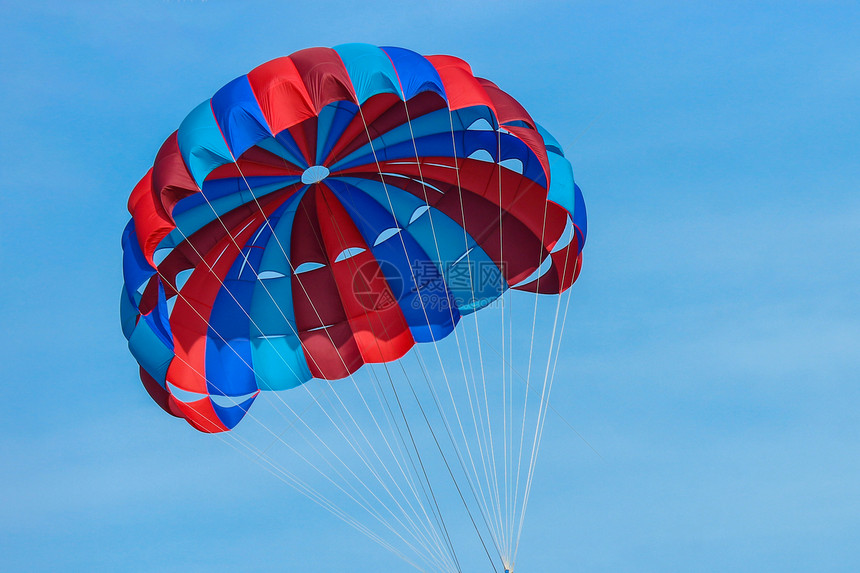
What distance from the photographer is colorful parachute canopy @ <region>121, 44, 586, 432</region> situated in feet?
37.7

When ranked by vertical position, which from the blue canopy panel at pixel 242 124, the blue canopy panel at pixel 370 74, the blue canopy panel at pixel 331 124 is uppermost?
the blue canopy panel at pixel 331 124

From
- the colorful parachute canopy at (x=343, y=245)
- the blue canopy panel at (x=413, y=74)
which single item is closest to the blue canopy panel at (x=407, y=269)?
the colorful parachute canopy at (x=343, y=245)

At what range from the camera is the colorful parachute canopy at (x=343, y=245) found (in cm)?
1148

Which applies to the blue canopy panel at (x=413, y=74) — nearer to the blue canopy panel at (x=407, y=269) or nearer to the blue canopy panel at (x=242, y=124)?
the blue canopy panel at (x=242, y=124)

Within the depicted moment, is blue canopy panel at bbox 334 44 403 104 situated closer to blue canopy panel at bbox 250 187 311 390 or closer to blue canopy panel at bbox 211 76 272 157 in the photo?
blue canopy panel at bbox 211 76 272 157

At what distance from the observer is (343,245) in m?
12.8

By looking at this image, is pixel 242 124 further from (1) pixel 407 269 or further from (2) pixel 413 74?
(1) pixel 407 269

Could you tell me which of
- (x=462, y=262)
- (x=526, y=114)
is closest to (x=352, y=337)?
(x=462, y=262)

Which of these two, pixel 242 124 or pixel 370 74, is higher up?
pixel 370 74

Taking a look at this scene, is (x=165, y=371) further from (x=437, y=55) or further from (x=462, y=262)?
(x=437, y=55)

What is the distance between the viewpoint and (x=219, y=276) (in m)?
12.5

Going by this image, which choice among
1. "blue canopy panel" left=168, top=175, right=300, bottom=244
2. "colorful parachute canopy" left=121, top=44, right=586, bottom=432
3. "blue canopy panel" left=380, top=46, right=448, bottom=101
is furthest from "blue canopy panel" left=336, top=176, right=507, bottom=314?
"blue canopy panel" left=380, top=46, right=448, bottom=101

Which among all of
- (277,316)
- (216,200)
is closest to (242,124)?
(216,200)

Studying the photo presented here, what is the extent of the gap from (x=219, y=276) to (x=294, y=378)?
1.56 m
